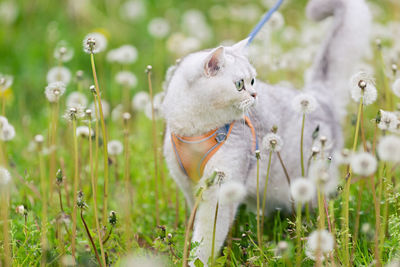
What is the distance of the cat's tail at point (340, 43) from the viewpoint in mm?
2875

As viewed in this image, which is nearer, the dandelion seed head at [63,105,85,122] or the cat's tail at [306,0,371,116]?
the dandelion seed head at [63,105,85,122]

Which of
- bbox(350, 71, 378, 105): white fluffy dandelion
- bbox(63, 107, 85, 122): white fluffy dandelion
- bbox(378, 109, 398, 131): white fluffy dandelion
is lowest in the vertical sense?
bbox(378, 109, 398, 131): white fluffy dandelion

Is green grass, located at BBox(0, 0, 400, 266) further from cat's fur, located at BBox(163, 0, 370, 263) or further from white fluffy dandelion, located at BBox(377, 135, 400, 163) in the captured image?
white fluffy dandelion, located at BBox(377, 135, 400, 163)

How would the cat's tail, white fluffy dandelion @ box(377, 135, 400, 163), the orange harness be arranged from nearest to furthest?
1. white fluffy dandelion @ box(377, 135, 400, 163)
2. the orange harness
3. the cat's tail

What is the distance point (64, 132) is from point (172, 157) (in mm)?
1717

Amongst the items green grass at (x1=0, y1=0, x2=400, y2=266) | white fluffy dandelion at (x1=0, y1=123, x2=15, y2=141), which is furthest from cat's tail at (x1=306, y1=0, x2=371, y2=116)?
white fluffy dandelion at (x1=0, y1=123, x2=15, y2=141)

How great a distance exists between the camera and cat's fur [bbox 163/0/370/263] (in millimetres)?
2020

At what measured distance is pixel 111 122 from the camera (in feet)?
13.7

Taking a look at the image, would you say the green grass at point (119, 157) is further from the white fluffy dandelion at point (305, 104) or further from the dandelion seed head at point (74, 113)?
the white fluffy dandelion at point (305, 104)

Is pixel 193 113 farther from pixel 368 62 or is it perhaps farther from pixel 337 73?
pixel 368 62

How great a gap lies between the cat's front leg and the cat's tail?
3.92ft

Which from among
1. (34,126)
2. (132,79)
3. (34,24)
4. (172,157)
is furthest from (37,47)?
(172,157)

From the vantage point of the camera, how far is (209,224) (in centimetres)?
219

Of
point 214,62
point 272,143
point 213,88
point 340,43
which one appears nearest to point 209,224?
point 272,143
